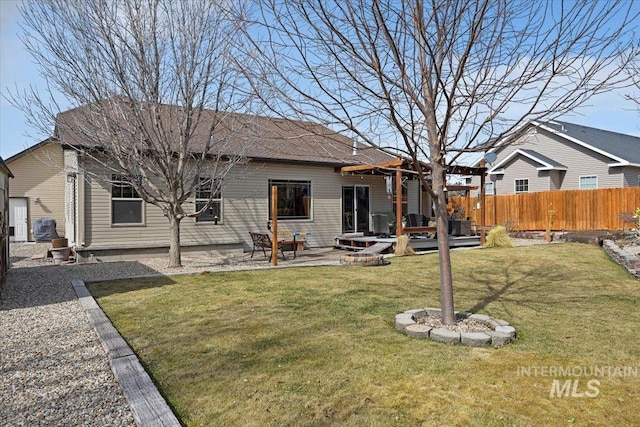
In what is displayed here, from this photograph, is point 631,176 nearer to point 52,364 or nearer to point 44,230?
point 52,364

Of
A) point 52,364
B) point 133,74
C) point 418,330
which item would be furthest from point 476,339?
point 133,74

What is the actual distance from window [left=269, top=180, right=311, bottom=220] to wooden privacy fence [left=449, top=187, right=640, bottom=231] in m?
8.00

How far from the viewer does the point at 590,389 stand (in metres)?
3.16

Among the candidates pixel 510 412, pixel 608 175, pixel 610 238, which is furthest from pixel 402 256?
pixel 608 175

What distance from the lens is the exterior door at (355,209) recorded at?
622 inches

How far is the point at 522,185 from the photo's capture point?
24.0 m

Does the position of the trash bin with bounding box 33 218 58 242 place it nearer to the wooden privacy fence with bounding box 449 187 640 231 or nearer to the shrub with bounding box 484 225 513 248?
the shrub with bounding box 484 225 513 248

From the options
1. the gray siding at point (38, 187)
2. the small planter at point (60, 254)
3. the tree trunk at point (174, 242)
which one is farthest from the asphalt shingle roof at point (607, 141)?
the gray siding at point (38, 187)

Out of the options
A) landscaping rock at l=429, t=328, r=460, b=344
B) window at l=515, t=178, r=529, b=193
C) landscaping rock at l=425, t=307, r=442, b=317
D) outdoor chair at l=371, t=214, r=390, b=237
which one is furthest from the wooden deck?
window at l=515, t=178, r=529, b=193

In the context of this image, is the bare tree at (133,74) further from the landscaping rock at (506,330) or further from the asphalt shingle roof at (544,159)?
the asphalt shingle roof at (544,159)

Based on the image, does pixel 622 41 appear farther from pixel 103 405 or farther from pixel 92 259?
pixel 92 259

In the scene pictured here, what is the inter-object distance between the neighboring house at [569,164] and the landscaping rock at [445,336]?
17675mm

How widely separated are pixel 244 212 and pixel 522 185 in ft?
57.2

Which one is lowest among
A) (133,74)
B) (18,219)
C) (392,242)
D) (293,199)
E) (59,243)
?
(392,242)
